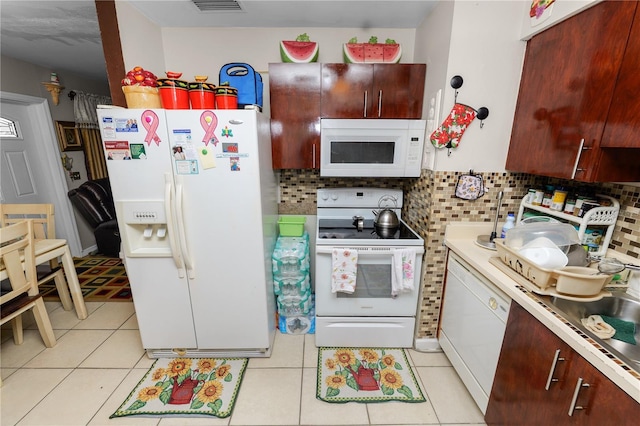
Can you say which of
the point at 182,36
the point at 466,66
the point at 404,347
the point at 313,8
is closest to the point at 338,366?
the point at 404,347

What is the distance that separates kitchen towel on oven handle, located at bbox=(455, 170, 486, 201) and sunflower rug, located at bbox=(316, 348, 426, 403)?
1216 millimetres

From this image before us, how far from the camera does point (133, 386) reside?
64.6 inches

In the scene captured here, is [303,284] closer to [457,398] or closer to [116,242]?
[457,398]

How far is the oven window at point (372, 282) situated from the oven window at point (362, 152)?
74cm

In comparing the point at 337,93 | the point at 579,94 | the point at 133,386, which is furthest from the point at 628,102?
the point at 133,386

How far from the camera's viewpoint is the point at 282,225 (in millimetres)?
2201

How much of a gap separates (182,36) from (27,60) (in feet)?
7.24

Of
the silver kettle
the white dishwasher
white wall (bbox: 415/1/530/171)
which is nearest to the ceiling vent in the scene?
white wall (bbox: 415/1/530/171)

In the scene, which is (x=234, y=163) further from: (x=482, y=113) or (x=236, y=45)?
(x=482, y=113)

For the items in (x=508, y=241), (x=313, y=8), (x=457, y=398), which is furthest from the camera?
(x=313, y=8)

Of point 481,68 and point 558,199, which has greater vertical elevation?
point 481,68

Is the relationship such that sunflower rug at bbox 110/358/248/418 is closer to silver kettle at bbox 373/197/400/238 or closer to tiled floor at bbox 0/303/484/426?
tiled floor at bbox 0/303/484/426

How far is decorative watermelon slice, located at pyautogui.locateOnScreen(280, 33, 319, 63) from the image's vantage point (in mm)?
1820

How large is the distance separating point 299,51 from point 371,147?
85 cm
